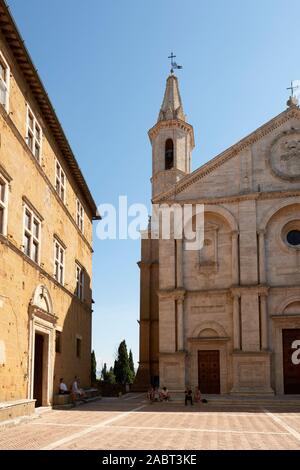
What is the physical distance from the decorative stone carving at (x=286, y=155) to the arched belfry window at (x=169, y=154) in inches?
501

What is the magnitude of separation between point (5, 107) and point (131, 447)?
11911 millimetres

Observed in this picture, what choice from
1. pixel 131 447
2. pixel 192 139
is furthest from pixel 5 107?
pixel 192 139

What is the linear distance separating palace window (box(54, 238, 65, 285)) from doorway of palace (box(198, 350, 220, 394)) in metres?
10.8

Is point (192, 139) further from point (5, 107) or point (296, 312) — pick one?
point (5, 107)

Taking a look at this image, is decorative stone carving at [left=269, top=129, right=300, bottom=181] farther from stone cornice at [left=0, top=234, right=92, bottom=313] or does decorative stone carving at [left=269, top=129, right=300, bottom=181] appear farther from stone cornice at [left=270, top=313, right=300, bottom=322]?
stone cornice at [left=0, top=234, right=92, bottom=313]

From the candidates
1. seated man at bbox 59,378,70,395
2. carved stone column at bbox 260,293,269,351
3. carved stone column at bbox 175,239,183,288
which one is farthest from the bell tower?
seated man at bbox 59,378,70,395

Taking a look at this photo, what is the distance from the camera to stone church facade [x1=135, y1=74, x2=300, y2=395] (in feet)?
107

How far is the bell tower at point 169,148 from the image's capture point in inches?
1820

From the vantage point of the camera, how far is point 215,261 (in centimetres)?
3469

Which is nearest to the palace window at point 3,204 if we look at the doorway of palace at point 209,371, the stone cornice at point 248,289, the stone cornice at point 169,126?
the stone cornice at point 248,289

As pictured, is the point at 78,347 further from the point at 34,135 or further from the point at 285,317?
the point at 34,135

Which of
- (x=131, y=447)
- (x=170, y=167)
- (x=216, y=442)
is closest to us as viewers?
(x=131, y=447)

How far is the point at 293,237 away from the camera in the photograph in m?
34.3

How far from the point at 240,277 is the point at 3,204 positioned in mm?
18453
